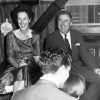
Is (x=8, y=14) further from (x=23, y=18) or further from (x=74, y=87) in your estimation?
(x=74, y=87)

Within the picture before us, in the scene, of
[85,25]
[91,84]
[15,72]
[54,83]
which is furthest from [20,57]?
[54,83]

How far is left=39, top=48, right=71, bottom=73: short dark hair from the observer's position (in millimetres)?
2289

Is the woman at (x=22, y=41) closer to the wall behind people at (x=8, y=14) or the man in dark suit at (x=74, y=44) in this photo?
the man in dark suit at (x=74, y=44)

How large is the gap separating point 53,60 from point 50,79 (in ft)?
0.59

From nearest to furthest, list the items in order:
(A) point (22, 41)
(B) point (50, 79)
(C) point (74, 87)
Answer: (B) point (50, 79) < (C) point (74, 87) < (A) point (22, 41)

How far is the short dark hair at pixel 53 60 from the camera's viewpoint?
7.51 ft

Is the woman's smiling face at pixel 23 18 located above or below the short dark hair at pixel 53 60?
above

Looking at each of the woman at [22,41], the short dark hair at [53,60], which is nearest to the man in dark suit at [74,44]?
the woman at [22,41]

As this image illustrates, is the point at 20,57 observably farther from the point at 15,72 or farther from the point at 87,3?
the point at 87,3

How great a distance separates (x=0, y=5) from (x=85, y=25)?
1278mm

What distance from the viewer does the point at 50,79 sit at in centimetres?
220

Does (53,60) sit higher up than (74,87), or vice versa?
(53,60)

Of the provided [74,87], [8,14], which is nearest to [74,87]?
[74,87]

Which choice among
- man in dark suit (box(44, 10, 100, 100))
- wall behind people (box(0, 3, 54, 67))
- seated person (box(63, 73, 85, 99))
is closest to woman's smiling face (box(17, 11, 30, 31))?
man in dark suit (box(44, 10, 100, 100))
